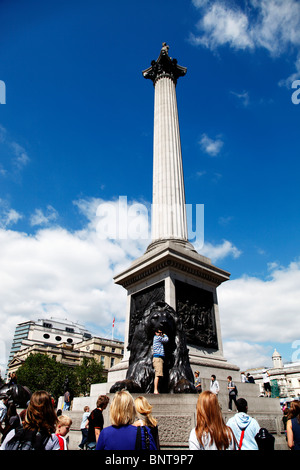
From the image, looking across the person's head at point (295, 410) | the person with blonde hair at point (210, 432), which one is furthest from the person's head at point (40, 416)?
the person's head at point (295, 410)

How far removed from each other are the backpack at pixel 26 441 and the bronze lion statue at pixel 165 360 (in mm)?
5083

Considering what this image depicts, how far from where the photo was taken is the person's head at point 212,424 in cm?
295

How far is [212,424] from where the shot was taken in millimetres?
2986

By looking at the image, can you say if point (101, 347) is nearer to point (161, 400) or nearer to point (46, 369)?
point (46, 369)

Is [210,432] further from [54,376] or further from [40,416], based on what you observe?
[54,376]

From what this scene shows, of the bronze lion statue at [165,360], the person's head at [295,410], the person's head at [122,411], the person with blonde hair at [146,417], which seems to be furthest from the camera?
the bronze lion statue at [165,360]

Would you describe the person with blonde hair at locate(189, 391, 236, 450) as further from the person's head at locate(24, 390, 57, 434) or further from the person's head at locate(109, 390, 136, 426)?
the person's head at locate(24, 390, 57, 434)

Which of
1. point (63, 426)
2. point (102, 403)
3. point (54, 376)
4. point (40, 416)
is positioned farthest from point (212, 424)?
point (54, 376)

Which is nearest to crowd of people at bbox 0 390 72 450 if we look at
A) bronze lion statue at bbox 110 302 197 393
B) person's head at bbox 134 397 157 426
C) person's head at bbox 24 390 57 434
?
person's head at bbox 24 390 57 434

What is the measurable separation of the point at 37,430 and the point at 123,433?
824mm

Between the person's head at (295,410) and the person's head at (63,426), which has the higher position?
the person's head at (295,410)

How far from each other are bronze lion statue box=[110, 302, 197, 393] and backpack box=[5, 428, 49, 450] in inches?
200

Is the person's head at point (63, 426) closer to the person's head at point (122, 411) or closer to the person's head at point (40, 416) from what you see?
the person's head at point (40, 416)

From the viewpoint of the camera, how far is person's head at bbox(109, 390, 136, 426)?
9.81ft
